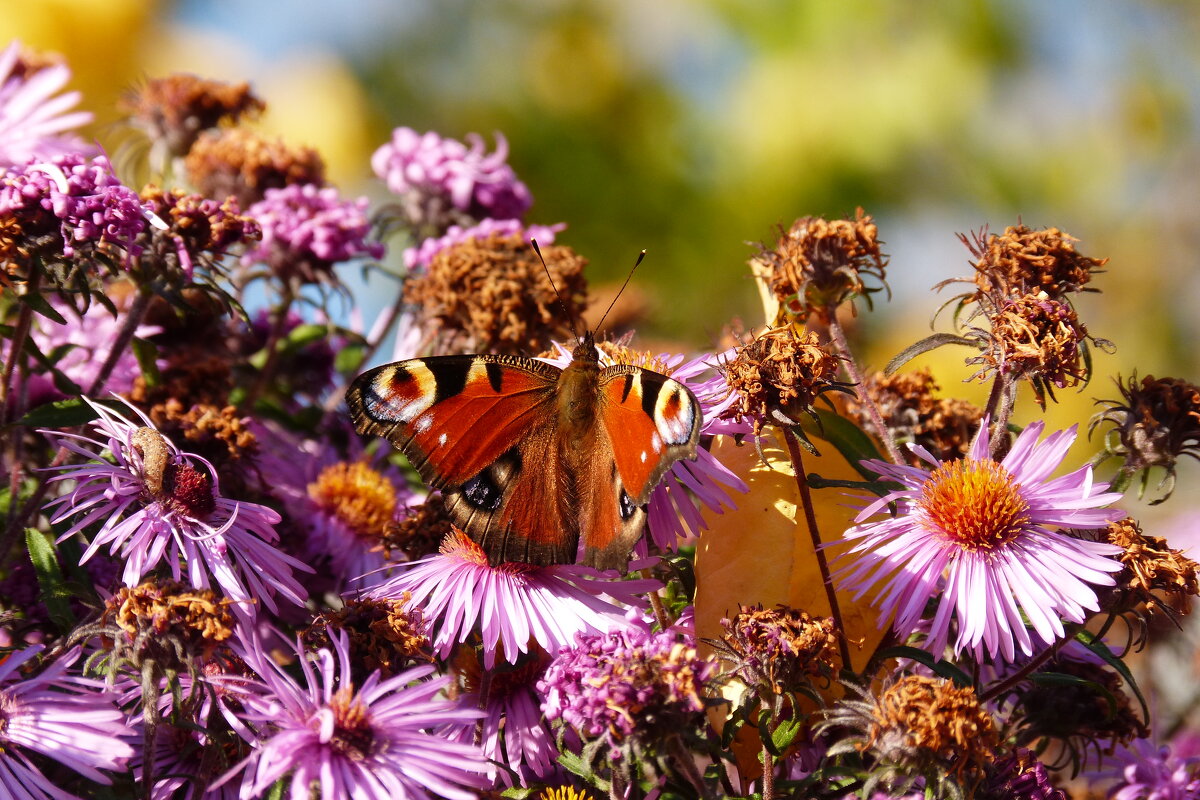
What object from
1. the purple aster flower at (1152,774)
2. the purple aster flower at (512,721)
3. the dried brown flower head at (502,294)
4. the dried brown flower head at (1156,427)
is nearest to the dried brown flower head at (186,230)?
the dried brown flower head at (502,294)

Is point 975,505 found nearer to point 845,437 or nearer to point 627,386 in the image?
point 845,437

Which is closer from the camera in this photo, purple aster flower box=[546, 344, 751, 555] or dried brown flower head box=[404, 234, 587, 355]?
purple aster flower box=[546, 344, 751, 555]

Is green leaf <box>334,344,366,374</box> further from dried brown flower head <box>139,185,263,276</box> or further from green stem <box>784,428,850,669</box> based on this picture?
green stem <box>784,428,850,669</box>

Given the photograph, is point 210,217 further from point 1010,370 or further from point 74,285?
point 1010,370

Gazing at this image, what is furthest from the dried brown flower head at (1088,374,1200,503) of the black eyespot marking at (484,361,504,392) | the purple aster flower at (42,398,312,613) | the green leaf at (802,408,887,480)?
the purple aster flower at (42,398,312,613)

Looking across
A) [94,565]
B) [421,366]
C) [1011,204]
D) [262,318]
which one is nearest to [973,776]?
[421,366]

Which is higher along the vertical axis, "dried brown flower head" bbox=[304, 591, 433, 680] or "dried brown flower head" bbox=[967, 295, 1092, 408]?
"dried brown flower head" bbox=[967, 295, 1092, 408]

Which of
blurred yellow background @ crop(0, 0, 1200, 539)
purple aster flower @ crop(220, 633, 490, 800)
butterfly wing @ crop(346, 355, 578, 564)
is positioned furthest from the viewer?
blurred yellow background @ crop(0, 0, 1200, 539)

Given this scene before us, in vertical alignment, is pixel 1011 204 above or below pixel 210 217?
above
